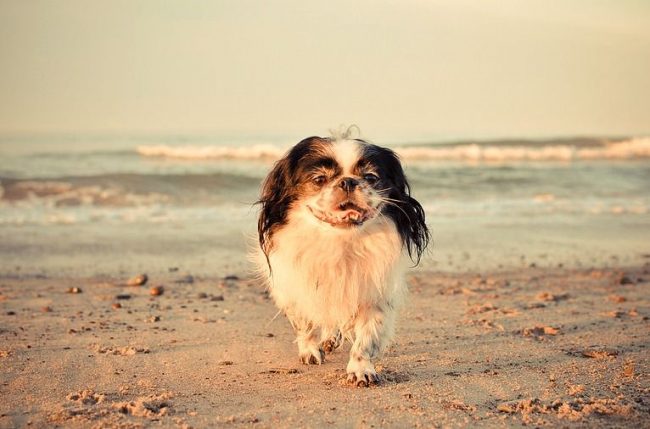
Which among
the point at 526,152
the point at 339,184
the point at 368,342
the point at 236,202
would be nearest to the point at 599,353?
the point at 368,342

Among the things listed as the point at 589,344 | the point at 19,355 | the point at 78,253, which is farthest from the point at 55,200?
the point at 589,344

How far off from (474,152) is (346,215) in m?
22.0

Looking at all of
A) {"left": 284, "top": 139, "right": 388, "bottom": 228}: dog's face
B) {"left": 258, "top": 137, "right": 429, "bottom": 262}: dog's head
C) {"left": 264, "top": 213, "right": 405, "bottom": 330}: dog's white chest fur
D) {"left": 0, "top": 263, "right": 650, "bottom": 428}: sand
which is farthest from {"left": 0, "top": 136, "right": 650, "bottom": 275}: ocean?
{"left": 0, "top": 263, "right": 650, "bottom": 428}: sand

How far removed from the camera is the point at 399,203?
4.12m

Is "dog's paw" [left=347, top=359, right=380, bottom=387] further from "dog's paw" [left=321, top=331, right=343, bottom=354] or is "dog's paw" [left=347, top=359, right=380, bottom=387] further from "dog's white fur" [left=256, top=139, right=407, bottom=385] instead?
"dog's paw" [left=321, top=331, right=343, bottom=354]

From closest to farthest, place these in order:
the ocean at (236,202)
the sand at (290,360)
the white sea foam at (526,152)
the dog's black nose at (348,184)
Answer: the sand at (290,360) < the dog's black nose at (348,184) < the ocean at (236,202) < the white sea foam at (526,152)

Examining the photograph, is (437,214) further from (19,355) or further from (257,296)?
(19,355)

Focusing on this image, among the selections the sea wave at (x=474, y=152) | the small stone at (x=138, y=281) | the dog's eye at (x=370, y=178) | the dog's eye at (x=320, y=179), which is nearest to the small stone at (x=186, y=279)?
the small stone at (x=138, y=281)

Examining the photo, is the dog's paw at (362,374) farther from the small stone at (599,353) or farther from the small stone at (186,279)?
the small stone at (186,279)

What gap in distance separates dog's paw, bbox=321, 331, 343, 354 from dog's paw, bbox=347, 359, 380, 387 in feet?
1.64

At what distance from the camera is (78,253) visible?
8.23 meters

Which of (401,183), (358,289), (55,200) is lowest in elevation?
(55,200)

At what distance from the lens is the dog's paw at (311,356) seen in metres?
4.43

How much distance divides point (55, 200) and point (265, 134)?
18205 mm
